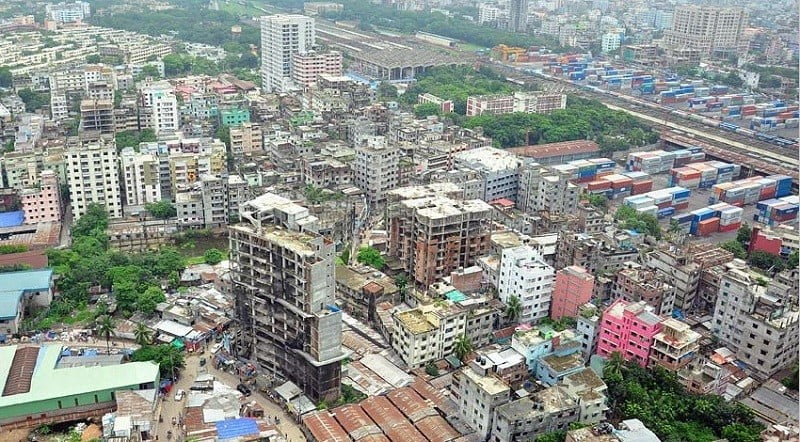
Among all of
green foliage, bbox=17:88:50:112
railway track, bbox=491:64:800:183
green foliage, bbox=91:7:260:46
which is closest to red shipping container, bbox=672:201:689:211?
railway track, bbox=491:64:800:183

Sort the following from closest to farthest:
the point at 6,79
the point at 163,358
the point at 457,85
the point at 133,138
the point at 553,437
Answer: the point at 553,437
the point at 163,358
the point at 133,138
the point at 6,79
the point at 457,85

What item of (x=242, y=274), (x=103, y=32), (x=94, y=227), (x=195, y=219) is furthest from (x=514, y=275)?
(x=103, y=32)

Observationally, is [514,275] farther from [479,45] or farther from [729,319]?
[479,45]

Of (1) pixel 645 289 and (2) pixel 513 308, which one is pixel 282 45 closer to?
(2) pixel 513 308

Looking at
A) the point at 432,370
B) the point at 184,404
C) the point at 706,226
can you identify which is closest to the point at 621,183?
the point at 706,226

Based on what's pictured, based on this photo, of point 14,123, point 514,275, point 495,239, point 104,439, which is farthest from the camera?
point 14,123

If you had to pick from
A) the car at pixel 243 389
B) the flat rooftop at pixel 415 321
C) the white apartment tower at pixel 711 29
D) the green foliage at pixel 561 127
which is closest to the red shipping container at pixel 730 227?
the green foliage at pixel 561 127
